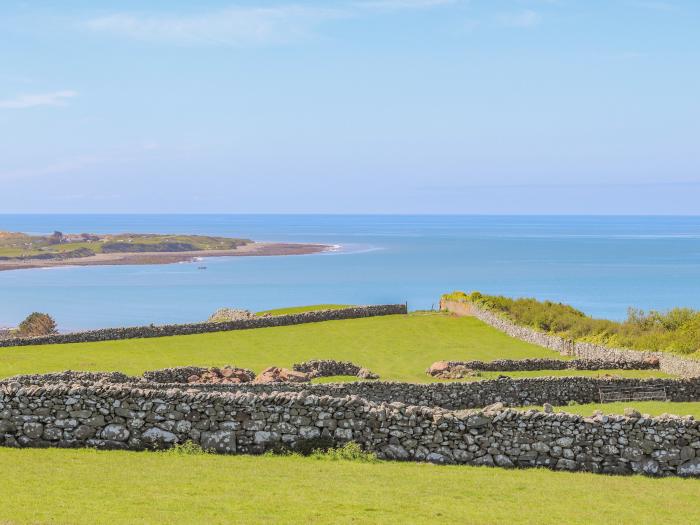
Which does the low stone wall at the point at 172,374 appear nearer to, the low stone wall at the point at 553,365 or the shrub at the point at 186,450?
the low stone wall at the point at 553,365

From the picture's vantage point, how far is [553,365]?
40.0 m

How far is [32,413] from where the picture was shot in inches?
690

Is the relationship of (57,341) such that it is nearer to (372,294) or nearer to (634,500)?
(634,500)

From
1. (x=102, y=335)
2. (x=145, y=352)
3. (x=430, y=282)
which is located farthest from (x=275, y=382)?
(x=430, y=282)

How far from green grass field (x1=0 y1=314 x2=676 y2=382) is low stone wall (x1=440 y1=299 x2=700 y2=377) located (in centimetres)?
76

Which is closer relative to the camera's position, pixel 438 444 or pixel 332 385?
pixel 438 444

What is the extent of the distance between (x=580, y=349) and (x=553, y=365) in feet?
25.6

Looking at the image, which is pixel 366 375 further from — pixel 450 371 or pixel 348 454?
pixel 348 454

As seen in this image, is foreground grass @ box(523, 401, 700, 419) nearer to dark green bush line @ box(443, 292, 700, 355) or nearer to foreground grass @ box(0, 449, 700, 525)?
foreground grass @ box(0, 449, 700, 525)

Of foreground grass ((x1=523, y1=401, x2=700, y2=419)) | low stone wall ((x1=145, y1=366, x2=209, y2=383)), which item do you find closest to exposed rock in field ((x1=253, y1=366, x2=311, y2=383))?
low stone wall ((x1=145, y1=366, x2=209, y2=383))

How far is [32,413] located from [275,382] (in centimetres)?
1126

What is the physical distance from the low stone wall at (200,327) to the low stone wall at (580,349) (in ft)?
26.4

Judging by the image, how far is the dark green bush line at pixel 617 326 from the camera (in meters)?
42.7

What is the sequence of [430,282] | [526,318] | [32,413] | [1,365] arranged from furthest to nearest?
[430,282], [526,318], [1,365], [32,413]
